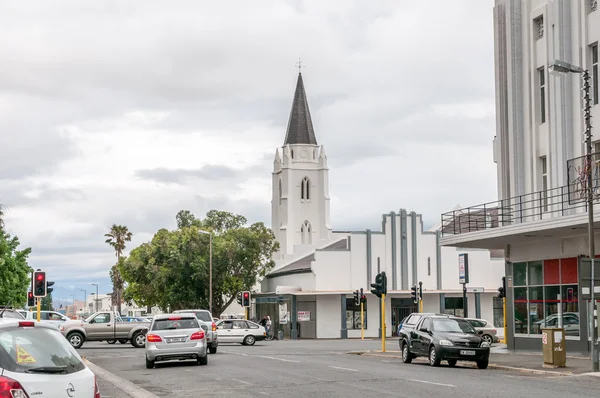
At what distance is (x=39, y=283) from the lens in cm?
3123

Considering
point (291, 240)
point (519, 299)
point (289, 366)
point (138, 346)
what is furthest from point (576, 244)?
point (291, 240)

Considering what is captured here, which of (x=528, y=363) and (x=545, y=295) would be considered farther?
(x=545, y=295)

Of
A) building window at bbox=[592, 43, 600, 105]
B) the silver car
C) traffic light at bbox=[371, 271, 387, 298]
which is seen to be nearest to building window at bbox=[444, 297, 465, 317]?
traffic light at bbox=[371, 271, 387, 298]

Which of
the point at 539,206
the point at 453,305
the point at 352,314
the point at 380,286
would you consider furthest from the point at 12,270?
the point at 539,206

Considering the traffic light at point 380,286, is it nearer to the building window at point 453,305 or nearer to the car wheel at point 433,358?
the car wheel at point 433,358

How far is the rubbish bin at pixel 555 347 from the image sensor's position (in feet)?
83.6

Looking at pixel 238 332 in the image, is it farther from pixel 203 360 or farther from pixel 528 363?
pixel 528 363

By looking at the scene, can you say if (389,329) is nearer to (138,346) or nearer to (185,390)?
(138,346)

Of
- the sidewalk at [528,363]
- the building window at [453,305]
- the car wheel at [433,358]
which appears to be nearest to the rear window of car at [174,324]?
the car wheel at [433,358]

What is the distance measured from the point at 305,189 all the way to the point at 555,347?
104982 mm

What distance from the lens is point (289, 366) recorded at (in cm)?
2689

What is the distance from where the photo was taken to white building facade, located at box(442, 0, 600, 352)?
31641 mm

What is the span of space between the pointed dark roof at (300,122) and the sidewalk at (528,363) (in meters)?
95.1

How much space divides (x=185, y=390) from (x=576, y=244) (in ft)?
57.9
